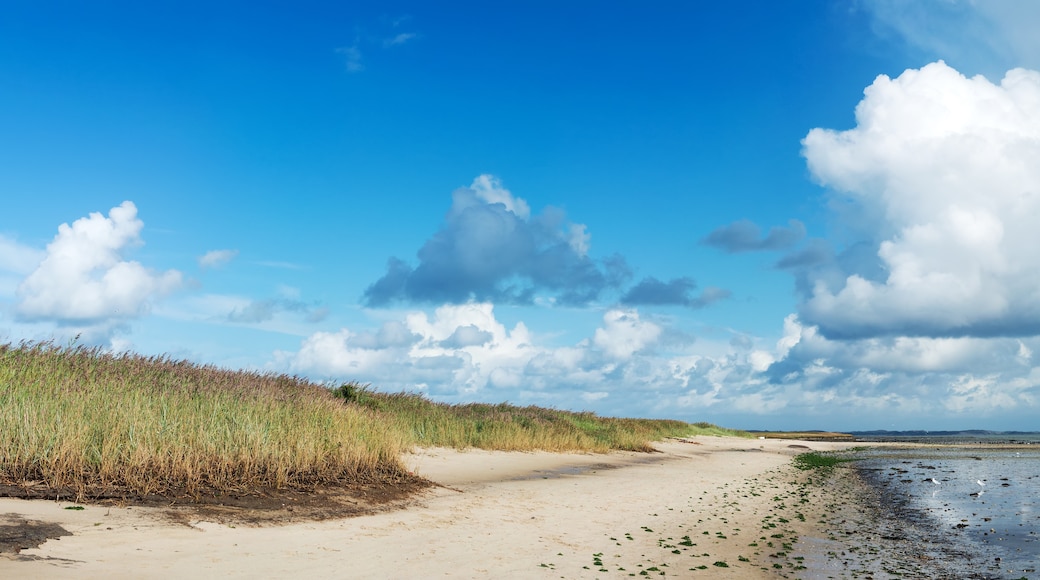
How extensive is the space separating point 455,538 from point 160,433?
709 centimetres

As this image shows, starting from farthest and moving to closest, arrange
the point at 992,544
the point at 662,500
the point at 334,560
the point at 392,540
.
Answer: the point at 662,500, the point at 992,544, the point at 392,540, the point at 334,560

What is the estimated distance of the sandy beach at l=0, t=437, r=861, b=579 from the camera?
33.4ft

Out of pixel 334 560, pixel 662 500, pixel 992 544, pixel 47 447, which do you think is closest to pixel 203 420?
pixel 47 447

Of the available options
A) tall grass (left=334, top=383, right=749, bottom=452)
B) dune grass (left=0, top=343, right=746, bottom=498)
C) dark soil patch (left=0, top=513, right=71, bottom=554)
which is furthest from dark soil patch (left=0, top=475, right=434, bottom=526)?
tall grass (left=334, top=383, right=749, bottom=452)

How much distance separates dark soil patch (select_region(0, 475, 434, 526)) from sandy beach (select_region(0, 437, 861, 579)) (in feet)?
0.88

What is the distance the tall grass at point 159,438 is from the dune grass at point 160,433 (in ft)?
0.08

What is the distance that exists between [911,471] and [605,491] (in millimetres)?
26109

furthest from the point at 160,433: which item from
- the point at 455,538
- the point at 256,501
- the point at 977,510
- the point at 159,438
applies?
the point at 977,510

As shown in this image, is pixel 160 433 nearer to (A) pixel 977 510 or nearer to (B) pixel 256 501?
(B) pixel 256 501

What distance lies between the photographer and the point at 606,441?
136 ft

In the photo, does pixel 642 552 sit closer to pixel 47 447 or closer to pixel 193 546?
pixel 193 546

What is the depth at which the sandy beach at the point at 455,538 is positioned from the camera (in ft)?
33.4

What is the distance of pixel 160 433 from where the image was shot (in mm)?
15391

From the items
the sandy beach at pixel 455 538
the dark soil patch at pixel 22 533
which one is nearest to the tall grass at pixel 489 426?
the sandy beach at pixel 455 538
